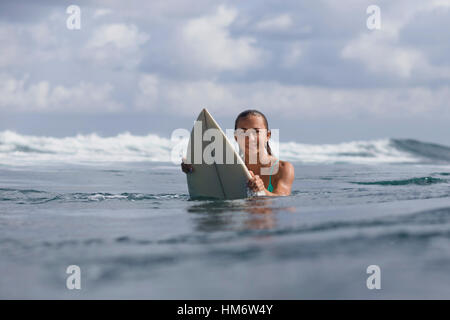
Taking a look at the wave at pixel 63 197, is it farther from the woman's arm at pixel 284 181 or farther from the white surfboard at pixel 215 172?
the woman's arm at pixel 284 181

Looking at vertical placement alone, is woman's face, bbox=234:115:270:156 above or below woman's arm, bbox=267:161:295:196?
above

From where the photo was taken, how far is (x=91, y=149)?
990 inches

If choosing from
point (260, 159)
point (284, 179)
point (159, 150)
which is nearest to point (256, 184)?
point (260, 159)

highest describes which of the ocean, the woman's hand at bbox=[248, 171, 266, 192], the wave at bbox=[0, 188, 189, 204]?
the woman's hand at bbox=[248, 171, 266, 192]

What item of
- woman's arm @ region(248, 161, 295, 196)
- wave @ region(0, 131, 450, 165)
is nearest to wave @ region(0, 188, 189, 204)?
woman's arm @ region(248, 161, 295, 196)

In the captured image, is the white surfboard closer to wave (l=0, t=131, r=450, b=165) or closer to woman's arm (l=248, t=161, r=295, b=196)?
woman's arm (l=248, t=161, r=295, b=196)

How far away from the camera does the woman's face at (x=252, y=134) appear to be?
16.5 feet

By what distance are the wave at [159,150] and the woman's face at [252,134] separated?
14727 mm

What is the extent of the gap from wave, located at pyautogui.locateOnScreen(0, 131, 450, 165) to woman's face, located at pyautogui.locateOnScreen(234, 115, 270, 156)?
1473 centimetres

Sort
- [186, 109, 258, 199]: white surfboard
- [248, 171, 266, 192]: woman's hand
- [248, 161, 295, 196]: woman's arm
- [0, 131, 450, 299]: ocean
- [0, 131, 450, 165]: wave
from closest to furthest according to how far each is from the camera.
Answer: [0, 131, 450, 299]: ocean
[248, 171, 266, 192]: woman's hand
[186, 109, 258, 199]: white surfboard
[248, 161, 295, 196]: woman's arm
[0, 131, 450, 165]: wave

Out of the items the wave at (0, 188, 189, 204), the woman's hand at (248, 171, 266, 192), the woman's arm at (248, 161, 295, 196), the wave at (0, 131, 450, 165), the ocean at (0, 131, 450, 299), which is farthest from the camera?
the wave at (0, 131, 450, 165)

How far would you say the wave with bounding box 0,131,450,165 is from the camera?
22.5 m

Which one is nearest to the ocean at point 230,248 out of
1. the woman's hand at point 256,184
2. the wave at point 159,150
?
the woman's hand at point 256,184

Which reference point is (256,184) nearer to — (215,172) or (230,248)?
(215,172)
